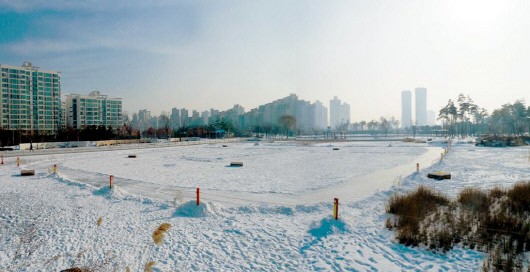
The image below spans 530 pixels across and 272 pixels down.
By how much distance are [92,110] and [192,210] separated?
A: 129 meters

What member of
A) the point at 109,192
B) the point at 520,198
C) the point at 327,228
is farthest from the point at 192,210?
the point at 520,198

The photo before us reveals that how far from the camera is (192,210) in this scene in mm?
12672

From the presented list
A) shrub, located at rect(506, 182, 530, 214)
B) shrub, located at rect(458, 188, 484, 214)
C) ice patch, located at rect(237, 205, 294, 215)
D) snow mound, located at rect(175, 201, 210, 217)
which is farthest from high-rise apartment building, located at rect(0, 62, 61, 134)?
shrub, located at rect(506, 182, 530, 214)

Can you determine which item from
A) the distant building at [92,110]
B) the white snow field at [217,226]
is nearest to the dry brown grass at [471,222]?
the white snow field at [217,226]

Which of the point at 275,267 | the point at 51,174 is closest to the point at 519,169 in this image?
the point at 275,267

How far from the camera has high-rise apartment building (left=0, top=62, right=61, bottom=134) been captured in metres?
97.7

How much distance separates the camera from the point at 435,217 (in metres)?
11.5

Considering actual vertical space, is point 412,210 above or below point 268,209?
above

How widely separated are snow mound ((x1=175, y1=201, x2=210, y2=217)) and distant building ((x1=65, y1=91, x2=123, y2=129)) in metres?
115

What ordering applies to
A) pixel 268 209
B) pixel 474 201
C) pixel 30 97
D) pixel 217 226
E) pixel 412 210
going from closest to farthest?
pixel 217 226, pixel 412 210, pixel 268 209, pixel 474 201, pixel 30 97

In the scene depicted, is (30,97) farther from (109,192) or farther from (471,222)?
(471,222)

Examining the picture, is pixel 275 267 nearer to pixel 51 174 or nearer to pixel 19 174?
pixel 51 174

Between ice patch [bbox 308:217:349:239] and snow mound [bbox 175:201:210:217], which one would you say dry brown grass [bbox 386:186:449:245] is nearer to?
ice patch [bbox 308:217:349:239]

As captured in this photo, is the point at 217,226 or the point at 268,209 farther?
the point at 268,209
